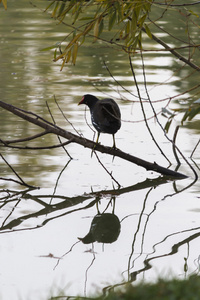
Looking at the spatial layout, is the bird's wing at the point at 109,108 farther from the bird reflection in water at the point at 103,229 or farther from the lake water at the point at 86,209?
the bird reflection in water at the point at 103,229

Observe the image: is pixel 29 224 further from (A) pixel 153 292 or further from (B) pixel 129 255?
(A) pixel 153 292

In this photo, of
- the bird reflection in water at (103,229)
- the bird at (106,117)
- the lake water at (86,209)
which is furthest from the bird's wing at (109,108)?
the bird reflection in water at (103,229)

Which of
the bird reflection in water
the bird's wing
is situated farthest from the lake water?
the bird's wing

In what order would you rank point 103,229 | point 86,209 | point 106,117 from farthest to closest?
point 106,117 → point 86,209 → point 103,229

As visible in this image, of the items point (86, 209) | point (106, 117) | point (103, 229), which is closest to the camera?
point (103, 229)

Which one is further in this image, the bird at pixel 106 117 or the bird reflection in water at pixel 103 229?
the bird at pixel 106 117

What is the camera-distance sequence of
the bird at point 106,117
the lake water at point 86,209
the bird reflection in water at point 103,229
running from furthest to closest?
the bird at point 106,117 < the bird reflection in water at point 103,229 < the lake water at point 86,209

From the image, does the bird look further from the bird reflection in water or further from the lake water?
the bird reflection in water

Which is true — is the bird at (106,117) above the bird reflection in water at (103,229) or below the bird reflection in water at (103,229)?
above

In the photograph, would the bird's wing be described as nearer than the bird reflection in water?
No

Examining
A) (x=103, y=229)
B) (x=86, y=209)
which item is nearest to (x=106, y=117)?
(x=86, y=209)

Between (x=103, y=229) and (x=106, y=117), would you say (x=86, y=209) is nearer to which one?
(x=103, y=229)

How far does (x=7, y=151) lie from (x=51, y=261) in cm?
276

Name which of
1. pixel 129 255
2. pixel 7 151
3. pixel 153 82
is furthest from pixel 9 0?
pixel 129 255
